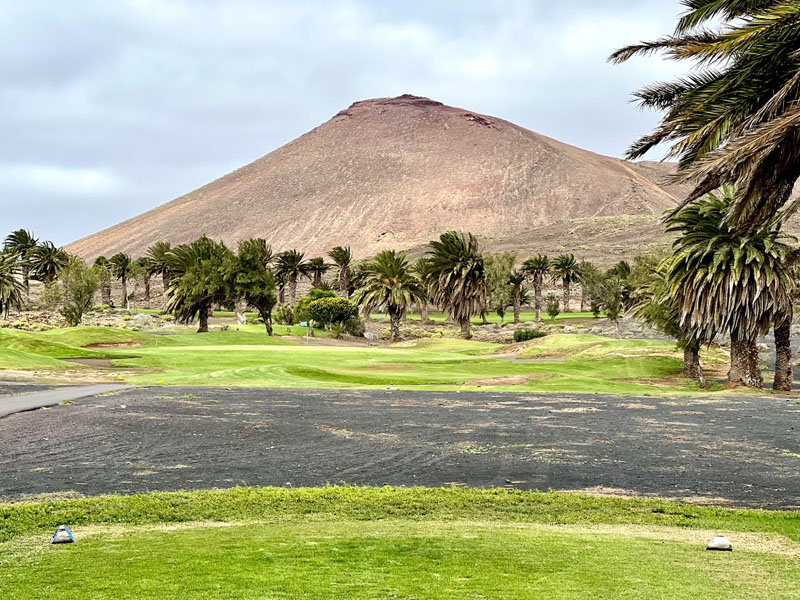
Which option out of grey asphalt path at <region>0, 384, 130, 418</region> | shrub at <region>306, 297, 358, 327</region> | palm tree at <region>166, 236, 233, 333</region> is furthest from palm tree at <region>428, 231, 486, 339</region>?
grey asphalt path at <region>0, 384, 130, 418</region>

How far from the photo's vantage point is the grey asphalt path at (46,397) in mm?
20256

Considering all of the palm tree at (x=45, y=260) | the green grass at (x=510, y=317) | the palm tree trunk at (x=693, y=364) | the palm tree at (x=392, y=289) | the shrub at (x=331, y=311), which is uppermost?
the palm tree at (x=45, y=260)

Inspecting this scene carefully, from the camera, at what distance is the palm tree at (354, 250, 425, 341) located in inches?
3108

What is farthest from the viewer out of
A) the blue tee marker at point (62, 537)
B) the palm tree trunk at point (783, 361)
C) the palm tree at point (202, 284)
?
the palm tree at point (202, 284)

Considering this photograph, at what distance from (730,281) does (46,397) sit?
27975mm

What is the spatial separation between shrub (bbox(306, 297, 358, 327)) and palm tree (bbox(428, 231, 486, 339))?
37.1ft

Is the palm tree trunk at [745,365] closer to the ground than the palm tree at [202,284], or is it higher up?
closer to the ground

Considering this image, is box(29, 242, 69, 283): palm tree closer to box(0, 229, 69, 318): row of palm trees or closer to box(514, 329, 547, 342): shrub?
box(0, 229, 69, 318): row of palm trees

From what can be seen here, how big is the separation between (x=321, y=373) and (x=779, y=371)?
888 inches

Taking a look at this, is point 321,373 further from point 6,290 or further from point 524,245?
point 524,245

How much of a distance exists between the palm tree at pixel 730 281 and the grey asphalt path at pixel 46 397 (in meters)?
24.6

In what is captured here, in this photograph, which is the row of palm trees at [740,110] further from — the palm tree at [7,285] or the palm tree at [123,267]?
the palm tree at [123,267]

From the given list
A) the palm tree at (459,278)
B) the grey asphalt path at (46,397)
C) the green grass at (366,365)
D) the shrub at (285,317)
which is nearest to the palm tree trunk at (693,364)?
the green grass at (366,365)

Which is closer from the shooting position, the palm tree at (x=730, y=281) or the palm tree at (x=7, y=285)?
the palm tree at (x=730, y=281)
